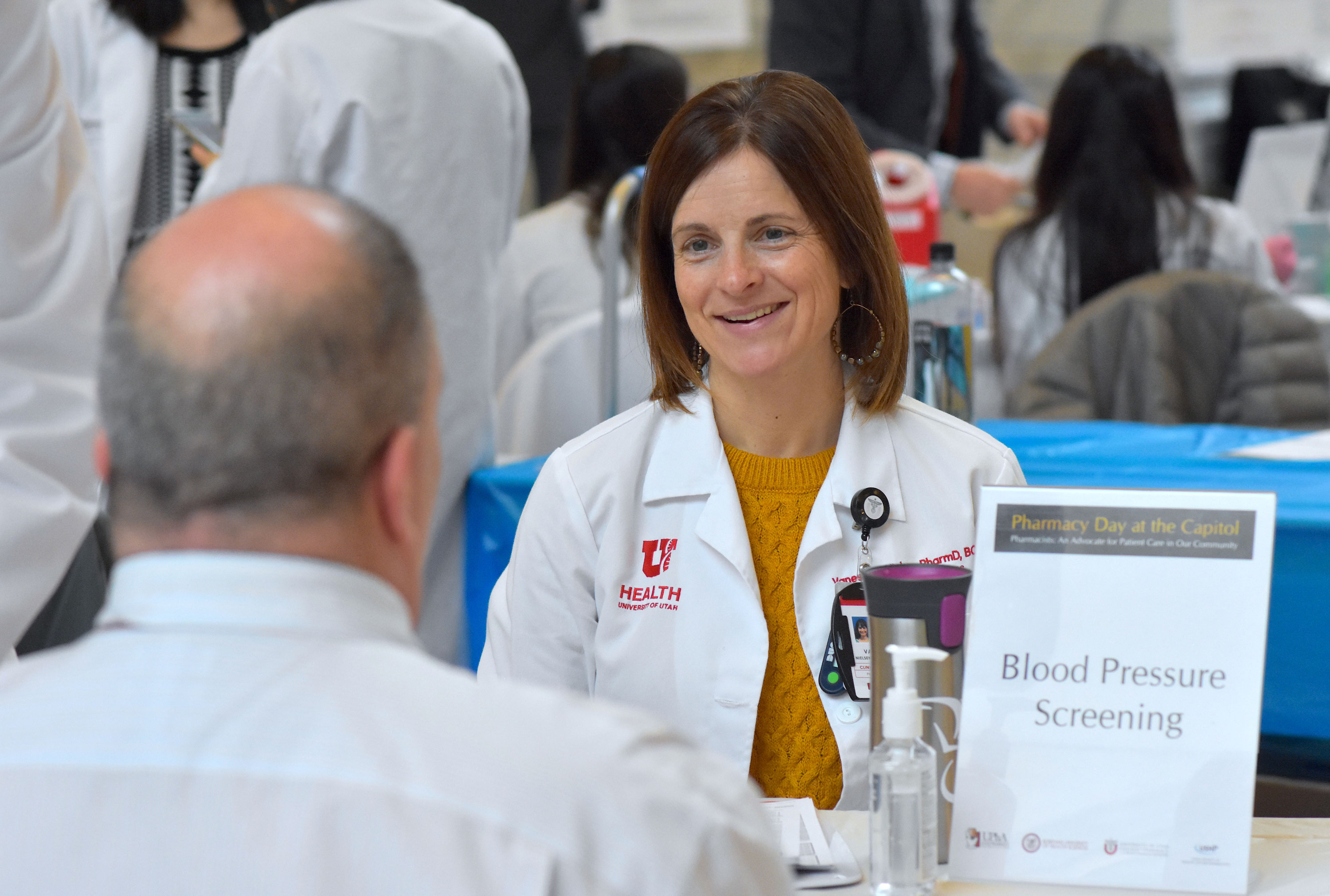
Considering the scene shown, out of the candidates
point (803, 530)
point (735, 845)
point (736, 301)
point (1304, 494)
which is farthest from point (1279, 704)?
point (735, 845)

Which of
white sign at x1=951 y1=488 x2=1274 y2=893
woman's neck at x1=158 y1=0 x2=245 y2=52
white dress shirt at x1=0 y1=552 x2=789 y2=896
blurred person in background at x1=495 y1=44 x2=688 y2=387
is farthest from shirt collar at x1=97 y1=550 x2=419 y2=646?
blurred person in background at x1=495 y1=44 x2=688 y2=387

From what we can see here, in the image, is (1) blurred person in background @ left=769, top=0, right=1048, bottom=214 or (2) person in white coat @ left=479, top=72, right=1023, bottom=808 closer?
(2) person in white coat @ left=479, top=72, right=1023, bottom=808

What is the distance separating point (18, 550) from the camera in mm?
1538

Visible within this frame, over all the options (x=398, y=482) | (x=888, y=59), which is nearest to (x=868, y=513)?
(x=398, y=482)

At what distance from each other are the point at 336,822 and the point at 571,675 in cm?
90

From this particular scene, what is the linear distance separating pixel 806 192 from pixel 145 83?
157 centimetres

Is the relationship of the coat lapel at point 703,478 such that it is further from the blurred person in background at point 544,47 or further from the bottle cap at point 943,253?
the blurred person in background at point 544,47

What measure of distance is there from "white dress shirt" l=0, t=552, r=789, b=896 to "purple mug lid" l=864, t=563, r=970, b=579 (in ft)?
1.44

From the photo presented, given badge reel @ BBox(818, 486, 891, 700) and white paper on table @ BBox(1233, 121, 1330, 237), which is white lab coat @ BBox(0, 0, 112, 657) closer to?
badge reel @ BBox(818, 486, 891, 700)

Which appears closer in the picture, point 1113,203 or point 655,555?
point 655,555

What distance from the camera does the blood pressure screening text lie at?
105cm

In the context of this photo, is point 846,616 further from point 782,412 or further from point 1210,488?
point 1210,488

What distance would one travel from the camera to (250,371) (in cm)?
65

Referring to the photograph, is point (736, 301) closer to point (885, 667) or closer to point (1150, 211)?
point (885, 667)
